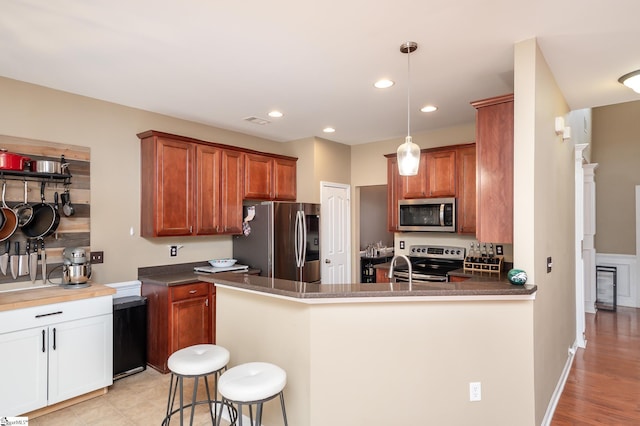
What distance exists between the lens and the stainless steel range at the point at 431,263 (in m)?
4.21

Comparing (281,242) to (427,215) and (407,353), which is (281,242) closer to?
(427,215)

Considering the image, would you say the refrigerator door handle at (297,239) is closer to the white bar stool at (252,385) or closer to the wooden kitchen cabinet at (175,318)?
the wooden kitchen cabinet at (175,318)

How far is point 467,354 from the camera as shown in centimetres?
222

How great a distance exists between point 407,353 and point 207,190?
2.91 metres

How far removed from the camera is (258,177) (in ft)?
15.6

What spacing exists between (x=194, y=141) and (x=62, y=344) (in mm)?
2265

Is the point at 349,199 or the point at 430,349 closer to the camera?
the point at 430,349

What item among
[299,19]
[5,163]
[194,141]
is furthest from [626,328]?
[5,163]

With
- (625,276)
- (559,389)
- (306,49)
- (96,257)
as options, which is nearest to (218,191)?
(96,257)

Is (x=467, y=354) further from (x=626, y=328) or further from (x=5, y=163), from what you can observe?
(x=626, y=328)

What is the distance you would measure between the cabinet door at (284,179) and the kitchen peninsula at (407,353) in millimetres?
2846

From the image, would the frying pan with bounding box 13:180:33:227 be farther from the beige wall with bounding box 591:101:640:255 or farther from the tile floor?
the beige wall with bounding box 591:101:640:255

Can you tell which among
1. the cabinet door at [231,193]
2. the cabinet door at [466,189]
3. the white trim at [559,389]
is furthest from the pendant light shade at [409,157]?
the cabinet door at [231,193]

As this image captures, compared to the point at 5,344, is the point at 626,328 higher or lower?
lower
